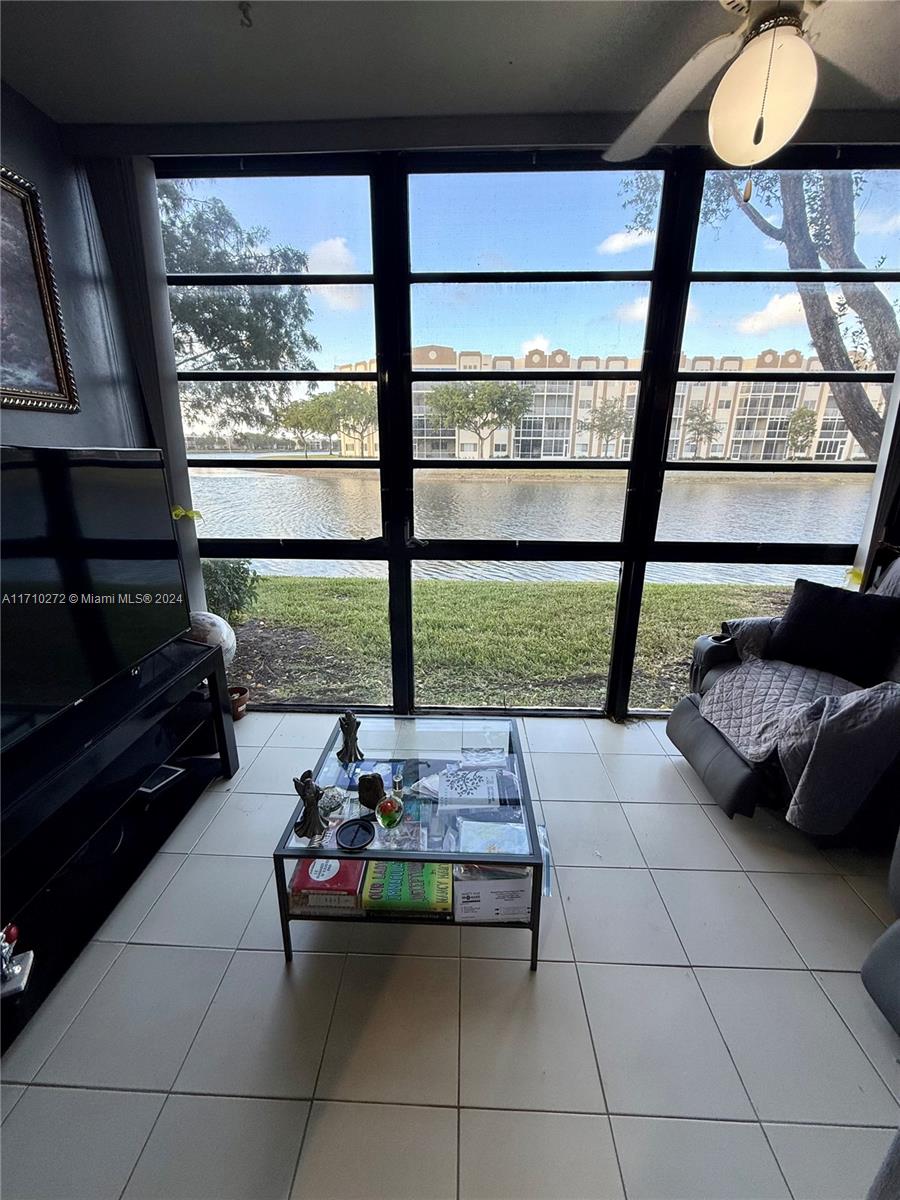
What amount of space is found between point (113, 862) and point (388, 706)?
5.00 feet

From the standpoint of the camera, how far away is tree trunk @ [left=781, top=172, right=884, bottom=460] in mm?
2135

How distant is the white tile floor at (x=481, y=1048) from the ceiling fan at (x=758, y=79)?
2.21m

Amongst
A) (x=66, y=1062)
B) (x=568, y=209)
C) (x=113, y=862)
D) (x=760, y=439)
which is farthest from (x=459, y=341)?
(x=66, y=1062)

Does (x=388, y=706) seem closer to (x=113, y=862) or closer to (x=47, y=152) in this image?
(x=113, y=862)

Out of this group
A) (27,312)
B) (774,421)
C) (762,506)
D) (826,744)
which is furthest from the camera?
(762,506)

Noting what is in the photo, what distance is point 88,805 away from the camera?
1.45 metres

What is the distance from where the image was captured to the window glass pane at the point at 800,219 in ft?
6.86

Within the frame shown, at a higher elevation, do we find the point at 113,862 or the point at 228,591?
the point at 228,591

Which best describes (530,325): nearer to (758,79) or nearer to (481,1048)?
(758,79)

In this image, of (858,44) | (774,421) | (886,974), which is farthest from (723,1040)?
(858,44)

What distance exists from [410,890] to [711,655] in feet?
5.67

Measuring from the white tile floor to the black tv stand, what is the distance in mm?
122

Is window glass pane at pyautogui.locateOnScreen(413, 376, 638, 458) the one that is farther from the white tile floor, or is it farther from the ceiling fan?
the white tile floor

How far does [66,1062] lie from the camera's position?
1214mm
